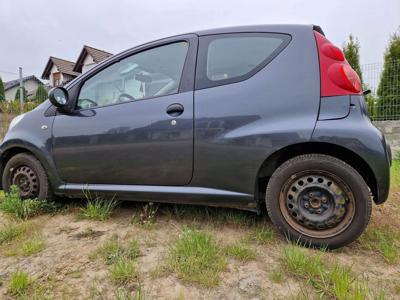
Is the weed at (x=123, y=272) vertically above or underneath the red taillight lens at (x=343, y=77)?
underneath

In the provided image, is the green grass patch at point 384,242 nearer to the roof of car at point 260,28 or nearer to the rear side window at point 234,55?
the rear side window at point 234,55

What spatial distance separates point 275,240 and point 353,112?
3.21 feet

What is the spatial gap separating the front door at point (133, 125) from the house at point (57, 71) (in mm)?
21225

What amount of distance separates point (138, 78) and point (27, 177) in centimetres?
137

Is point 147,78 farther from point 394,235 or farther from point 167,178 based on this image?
point 394,235

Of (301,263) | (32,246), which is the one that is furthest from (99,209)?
(301,263)

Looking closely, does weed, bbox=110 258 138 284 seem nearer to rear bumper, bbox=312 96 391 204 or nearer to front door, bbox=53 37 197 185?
front door, bbox=53 37 197 185

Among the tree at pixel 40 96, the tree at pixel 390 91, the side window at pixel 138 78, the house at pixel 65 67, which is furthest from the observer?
the house at pixel 65 67

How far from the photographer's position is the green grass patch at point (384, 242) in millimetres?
1787

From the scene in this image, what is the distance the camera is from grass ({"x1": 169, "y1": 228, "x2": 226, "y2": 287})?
62.8 inches

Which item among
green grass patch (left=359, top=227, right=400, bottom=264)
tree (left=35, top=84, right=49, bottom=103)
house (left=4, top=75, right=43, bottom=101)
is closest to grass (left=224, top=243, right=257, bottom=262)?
green grass patch (left=359, top=227, right=400, bottom=264)

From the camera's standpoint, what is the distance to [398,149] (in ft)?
20.0

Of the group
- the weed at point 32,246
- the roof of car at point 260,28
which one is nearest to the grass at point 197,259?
the weed at point 32,246

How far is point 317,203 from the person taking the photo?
188cm
